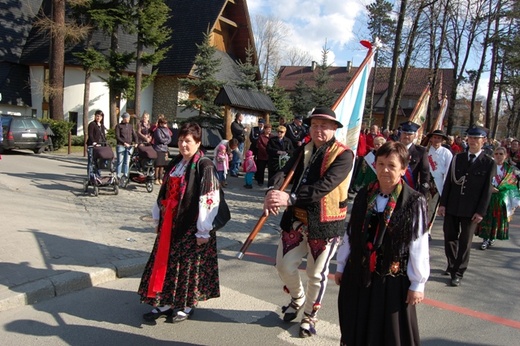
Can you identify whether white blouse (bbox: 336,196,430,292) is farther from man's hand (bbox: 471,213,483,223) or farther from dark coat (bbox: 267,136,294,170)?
dark coat (bbox: 267,136,294,170)

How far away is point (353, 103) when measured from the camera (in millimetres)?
5199

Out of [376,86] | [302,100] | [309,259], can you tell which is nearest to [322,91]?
[302,100]

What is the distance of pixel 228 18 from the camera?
31828mm

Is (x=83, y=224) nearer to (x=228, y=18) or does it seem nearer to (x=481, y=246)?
(x=481, y=246)

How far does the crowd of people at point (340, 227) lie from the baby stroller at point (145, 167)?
21.2ft

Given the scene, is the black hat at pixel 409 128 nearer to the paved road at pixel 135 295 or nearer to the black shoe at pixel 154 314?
the paved road at pixel 135 295

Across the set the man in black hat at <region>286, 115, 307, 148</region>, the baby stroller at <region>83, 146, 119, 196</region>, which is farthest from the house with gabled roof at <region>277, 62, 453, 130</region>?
the baby stroller at <region>83, 146, 119, 196</region>

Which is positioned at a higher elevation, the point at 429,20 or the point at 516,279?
the point at 429,20

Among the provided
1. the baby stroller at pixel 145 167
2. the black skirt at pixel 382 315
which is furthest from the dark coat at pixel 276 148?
the black skirt at pixel 382 315

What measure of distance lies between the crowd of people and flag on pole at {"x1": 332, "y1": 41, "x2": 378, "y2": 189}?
860 millimetres

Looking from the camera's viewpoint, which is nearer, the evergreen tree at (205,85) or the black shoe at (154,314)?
the black shoe at (154,314)

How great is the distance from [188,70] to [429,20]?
15.5 meters

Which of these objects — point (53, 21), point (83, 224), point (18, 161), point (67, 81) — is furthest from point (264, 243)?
point (67, 81)

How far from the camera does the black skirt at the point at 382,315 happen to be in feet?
9.38
